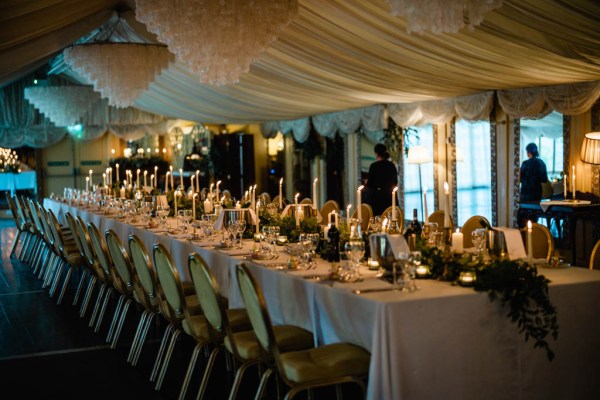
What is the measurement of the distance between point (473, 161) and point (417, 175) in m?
1.61

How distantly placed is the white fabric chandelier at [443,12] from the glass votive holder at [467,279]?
4.09 ft

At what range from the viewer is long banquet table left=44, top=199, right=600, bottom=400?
3469mm

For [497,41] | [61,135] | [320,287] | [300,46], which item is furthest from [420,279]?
[61,135]

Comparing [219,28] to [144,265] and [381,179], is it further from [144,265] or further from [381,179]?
[381,179]

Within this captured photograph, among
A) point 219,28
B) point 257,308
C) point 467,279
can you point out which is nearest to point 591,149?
point 219,28

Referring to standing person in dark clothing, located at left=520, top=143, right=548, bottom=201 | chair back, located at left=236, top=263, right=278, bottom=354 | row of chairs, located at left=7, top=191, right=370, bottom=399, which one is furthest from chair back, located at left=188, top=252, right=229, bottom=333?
standing person in dark clothing, located at left=520, top=143, right=548, bottom=201

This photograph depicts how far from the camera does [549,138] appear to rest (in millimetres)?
9789

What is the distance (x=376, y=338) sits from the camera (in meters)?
3.44

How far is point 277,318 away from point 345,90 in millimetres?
6493

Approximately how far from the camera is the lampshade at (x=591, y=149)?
8219mm

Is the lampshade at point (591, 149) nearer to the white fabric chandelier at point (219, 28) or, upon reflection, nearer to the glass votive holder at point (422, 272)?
the white fabric chandelier at point (219, 28)

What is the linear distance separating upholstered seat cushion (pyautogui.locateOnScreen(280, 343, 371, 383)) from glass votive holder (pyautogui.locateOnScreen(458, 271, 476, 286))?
0.57m

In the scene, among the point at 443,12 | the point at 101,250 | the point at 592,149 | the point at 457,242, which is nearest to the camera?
the point at 443,12

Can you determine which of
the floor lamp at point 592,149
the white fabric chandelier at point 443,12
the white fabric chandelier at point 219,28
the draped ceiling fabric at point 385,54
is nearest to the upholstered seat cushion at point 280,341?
the white fabric chandelier at point 443,12
